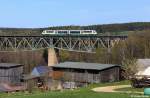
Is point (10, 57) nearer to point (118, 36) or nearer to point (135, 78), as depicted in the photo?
point (118, 36)

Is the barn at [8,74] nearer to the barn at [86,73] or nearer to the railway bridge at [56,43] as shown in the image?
the barn at [86,73]

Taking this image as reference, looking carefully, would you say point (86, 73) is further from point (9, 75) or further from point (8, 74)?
point (8, 74)

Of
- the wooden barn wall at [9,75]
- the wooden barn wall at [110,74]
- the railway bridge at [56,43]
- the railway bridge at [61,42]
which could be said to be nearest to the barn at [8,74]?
the wooden barn wall at [9,75]

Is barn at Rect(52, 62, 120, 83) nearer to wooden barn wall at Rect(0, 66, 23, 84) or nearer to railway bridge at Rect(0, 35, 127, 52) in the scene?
wooden barn wall at Rect(0, 66, 23, 84)

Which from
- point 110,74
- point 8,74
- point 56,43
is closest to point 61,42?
point 56,43

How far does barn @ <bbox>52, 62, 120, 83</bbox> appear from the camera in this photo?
215 ft

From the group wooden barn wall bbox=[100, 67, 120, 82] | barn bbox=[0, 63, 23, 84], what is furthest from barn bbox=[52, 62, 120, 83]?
barn bbox=[0, 63, 23, 84]

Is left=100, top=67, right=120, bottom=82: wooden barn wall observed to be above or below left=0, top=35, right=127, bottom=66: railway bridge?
below

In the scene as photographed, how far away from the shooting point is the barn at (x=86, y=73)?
65500 mm

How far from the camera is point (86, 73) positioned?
216 feet

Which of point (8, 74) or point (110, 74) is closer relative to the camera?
point (110, 74)

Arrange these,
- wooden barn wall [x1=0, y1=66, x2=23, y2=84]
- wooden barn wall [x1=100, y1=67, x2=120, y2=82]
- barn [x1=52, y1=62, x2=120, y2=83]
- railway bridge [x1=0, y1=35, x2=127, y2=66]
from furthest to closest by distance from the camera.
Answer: railway bridge [x1=0, y1=35, x2=127, y2=66]
wooden barn wall [x1=0, y1=66, x2=23, y2=84]
wooden barn wall [x1=100, y1=67, x2=120, y2=82]
barn [x1=52, y1=62, x2=120, y2=83]

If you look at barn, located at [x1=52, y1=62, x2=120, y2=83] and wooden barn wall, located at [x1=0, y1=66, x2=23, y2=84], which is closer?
barn, located at [x1=52, y1=62, x2=120, y2=83]

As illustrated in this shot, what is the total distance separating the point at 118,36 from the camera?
352 ft
